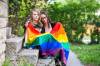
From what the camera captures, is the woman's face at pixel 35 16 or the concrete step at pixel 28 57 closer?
the concrete step at pixel 28 57

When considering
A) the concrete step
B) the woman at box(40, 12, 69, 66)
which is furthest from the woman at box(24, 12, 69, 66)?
the concrete step

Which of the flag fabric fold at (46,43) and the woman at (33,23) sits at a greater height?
the woman at (33,23)

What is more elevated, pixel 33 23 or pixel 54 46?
pixel 33 23

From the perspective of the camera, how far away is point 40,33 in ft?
28.7

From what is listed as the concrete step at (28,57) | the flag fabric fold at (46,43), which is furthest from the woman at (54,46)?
the concrete step at (28,57)

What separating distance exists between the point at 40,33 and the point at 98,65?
7.78 feet

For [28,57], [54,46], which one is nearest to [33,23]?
[54,46]

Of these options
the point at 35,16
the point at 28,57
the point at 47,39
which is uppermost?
the point at 35,16

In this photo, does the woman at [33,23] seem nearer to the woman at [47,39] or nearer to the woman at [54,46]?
the woman at [47,39]

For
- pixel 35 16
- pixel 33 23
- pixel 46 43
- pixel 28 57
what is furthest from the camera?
pixel 33 23

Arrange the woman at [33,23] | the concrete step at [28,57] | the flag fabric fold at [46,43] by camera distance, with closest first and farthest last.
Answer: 1. the concrete step at [28,57]
2. the flag fabric fold at [46,43]
3. the woman at [33,23]

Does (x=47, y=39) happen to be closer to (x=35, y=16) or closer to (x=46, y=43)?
(x=46, y=43)

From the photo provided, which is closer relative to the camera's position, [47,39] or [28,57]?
[28,57]

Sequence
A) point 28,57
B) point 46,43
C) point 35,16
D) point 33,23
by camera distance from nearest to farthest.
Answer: point 28,57, point 46,43, point 35,16, point 33,23
